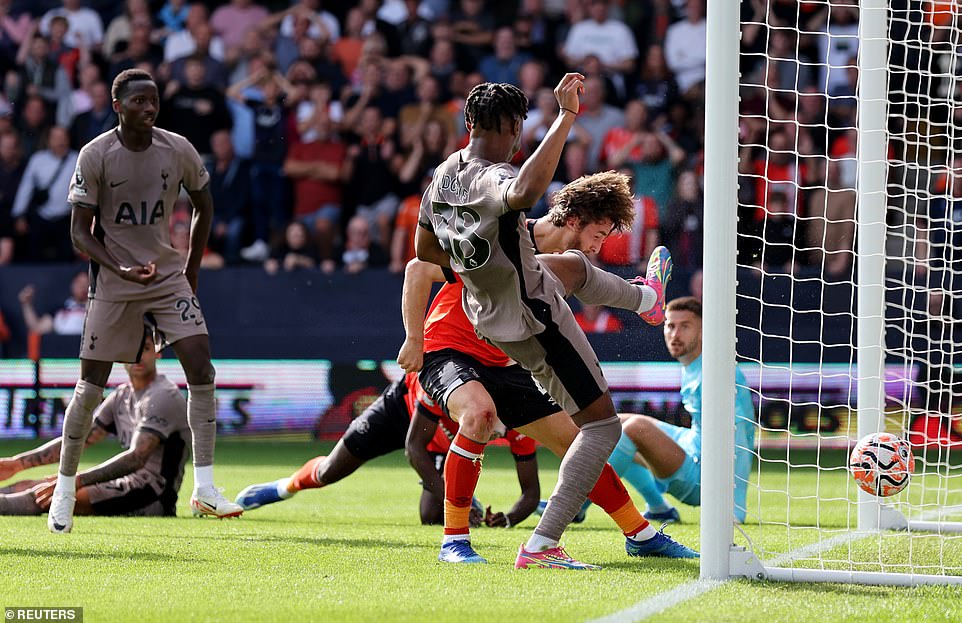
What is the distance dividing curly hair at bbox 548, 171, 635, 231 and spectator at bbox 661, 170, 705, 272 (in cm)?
770

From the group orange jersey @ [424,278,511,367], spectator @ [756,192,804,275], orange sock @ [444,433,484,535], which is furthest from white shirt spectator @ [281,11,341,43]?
orange sock @ [444,433,484,535]

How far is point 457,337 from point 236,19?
37.9 feet

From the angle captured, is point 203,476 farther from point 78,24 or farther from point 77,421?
point 78,24

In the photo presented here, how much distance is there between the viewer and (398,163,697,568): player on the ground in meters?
5.41

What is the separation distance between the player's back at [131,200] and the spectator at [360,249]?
7174 mm

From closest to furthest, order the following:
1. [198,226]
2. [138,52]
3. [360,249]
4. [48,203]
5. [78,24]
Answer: [198,226], [360,249], [48,203], [138,52], [78,24]

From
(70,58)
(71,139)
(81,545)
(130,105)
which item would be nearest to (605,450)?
(81,545)

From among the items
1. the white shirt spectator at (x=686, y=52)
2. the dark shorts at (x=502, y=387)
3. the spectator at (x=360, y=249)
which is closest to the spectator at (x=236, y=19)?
the spectator at (x=360, y=249)

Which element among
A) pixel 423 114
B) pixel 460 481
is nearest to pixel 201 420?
pixel 460 481

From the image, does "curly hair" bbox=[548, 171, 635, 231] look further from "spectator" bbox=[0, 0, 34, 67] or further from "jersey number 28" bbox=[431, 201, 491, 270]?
"spectator" bbox=[0, 0, 34, 67]

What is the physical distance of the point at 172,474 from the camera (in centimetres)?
780

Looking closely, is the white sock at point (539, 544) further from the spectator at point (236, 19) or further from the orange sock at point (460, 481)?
the spectator at point (236, 19)

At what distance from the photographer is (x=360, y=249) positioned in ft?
46.9

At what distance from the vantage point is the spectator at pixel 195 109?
1525 centimetres
